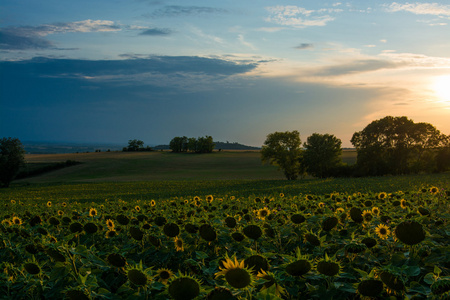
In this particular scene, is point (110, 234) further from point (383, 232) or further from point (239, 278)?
point (383, 232)

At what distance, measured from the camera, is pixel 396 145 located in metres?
60.6

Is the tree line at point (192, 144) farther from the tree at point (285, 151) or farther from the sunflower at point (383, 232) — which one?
the sunflower at point (383, 232)

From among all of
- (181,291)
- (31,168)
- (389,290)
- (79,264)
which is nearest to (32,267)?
(79,264)

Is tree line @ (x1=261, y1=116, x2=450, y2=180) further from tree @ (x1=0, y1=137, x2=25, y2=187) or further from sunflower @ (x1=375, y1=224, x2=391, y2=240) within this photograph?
sunflower @ (x1=375, y1=224, x2=391, y2=240)

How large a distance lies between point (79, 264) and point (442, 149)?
2782 inches

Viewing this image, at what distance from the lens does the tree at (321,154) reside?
66062 millimetres

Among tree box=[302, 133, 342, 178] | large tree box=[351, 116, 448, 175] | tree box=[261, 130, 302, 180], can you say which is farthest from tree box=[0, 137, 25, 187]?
large tree box=[351, 116, 448, 175]

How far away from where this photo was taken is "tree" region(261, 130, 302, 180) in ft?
213

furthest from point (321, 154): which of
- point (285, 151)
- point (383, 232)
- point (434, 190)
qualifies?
point (383, 232)

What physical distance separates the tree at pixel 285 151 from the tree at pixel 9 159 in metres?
43.5

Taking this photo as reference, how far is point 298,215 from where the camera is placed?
4.38 meters

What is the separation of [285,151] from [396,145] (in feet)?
63.6

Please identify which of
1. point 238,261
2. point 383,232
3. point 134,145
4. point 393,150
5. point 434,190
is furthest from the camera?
point 134,145

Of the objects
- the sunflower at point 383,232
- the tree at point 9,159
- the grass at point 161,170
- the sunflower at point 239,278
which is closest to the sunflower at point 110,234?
the sunflower at point 239,278
